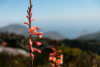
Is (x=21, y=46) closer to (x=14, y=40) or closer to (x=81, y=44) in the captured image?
(x=14, y=40)

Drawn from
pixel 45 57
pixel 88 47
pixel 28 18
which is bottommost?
pixel 88 47

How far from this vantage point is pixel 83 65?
690cm

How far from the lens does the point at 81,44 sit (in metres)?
13.3

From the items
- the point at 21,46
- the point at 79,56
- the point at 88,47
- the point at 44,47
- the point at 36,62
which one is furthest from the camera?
the point at 88,47

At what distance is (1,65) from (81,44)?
24.8 feet

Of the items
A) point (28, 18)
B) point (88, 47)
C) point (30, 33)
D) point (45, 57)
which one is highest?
point (28, 18)

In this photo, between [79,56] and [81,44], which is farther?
[81,44]

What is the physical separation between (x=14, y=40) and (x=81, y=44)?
4379mm

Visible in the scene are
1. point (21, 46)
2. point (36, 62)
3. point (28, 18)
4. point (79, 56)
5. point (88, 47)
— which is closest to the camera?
point (28, 18)

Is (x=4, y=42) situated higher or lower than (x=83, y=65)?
lower

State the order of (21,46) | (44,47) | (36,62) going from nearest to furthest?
(36,62) < (44,47) < (21,46)

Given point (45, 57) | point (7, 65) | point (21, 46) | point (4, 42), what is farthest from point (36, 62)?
point (4, 42)

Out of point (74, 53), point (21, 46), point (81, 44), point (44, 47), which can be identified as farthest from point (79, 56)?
point (81, 44)

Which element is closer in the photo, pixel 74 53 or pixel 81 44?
pixel 74 53
